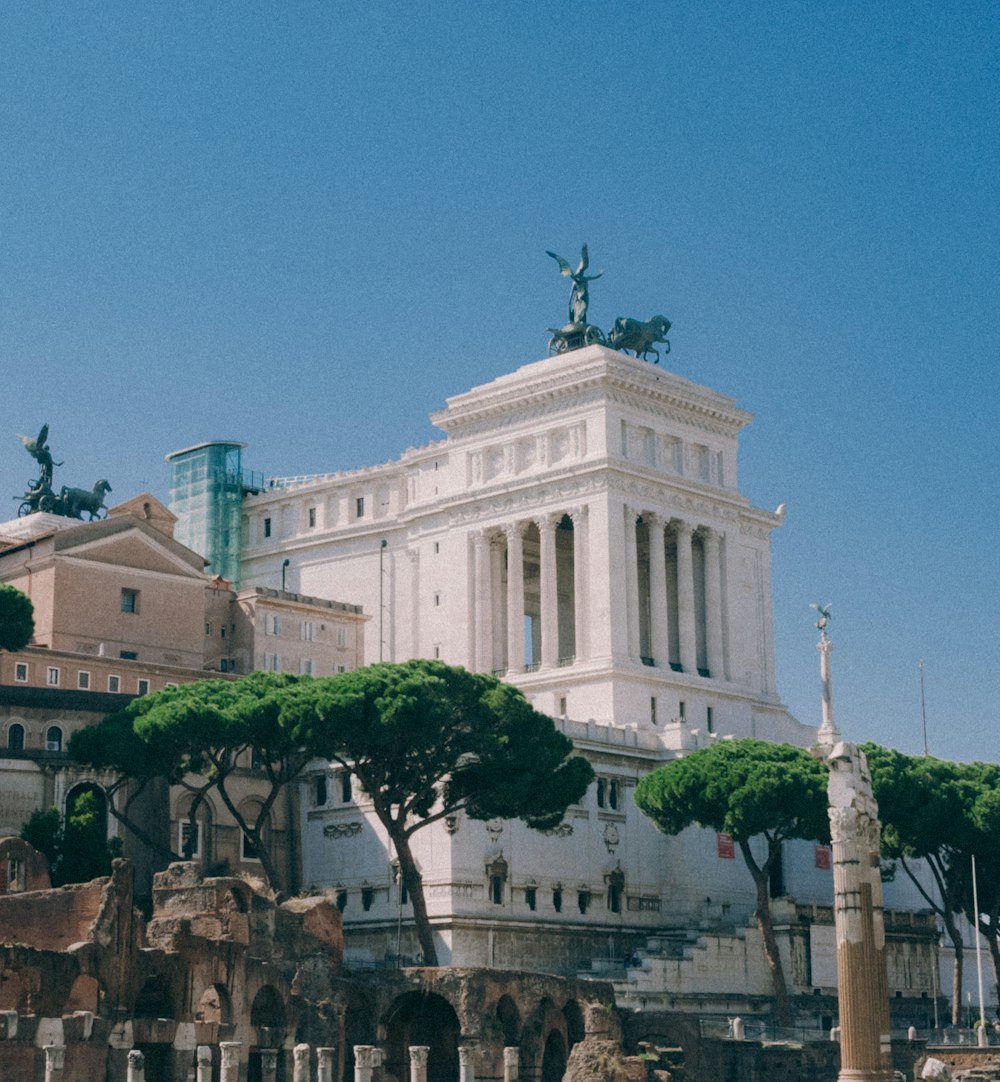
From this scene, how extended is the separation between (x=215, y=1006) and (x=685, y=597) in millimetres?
42411

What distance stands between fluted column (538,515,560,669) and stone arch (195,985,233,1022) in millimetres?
35677

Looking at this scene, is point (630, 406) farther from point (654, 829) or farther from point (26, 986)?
point (26, 986)

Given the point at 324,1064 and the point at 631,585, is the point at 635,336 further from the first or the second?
the point at 324,1064

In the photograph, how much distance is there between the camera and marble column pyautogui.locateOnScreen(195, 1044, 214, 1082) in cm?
5262

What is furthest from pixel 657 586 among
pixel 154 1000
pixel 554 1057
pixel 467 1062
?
pixel 154 1000

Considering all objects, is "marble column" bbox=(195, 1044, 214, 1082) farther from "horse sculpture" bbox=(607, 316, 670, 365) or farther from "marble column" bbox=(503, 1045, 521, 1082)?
"horse sculpture" bbox=(607, 316, 670, 365)

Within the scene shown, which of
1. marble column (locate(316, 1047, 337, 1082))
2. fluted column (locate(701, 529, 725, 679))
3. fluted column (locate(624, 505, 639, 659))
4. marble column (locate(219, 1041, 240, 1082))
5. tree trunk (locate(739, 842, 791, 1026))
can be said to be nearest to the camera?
marble column (locate(219, 1041, 240, 1082))

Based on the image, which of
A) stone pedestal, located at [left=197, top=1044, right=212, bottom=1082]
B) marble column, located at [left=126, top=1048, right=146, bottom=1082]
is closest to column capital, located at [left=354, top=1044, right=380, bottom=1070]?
stone pedestal, located at [left=197, top=1044, right=212, bottom=1082]

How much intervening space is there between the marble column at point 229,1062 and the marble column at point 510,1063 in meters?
10.5

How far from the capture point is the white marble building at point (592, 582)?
3187 inches

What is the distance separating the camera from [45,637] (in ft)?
278

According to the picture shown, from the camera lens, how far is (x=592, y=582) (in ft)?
307

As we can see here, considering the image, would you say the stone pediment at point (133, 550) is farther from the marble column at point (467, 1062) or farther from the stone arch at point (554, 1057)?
the marble column at point (467, 1062)

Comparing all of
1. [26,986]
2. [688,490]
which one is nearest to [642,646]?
[688,490]
